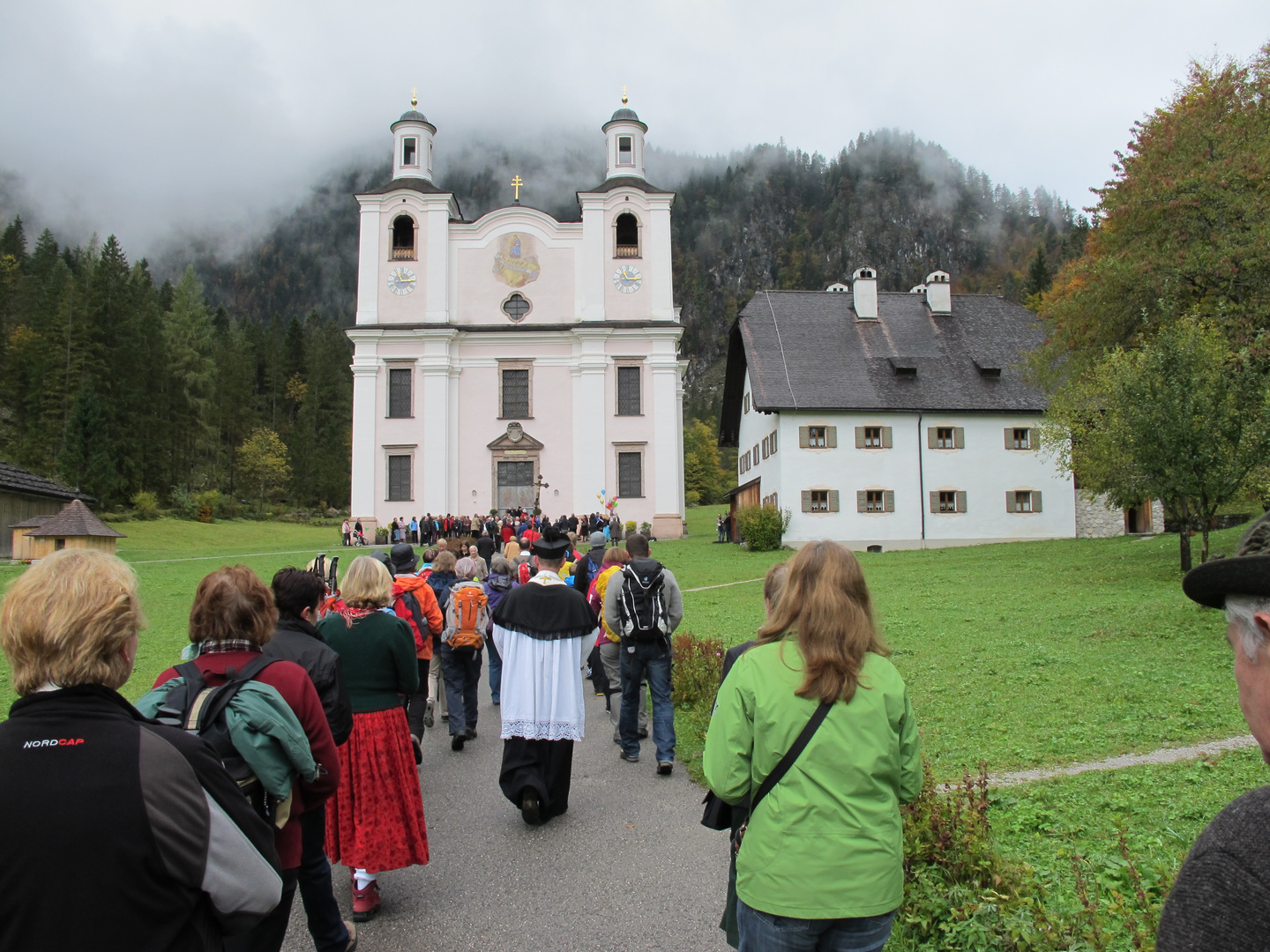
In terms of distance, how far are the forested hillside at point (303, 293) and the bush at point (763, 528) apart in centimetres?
3576

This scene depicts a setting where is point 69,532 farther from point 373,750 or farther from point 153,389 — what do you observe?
point 153,389

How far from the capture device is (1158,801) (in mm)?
5586

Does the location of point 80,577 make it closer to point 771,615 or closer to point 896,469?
point 771,615

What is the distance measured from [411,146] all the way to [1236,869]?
5212 centimetres

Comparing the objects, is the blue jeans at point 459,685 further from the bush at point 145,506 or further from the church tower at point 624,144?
the bush at point 145,506

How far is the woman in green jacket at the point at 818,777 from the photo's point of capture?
9.18 ft

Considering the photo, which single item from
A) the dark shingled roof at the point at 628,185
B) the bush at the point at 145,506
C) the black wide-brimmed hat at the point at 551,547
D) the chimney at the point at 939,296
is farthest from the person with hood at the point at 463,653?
the bush at the point at 145,506

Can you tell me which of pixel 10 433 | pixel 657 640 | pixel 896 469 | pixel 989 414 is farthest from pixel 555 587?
pixel 10 433

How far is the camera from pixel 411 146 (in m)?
48.3

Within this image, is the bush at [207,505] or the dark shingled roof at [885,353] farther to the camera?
the bush at [207,505]

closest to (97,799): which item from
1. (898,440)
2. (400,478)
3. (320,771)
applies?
(320,771)

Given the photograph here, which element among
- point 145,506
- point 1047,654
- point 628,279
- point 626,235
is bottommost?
point 1047,654

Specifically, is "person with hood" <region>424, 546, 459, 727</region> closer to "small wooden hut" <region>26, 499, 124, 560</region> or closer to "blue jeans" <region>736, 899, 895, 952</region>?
"blue jeans" <region>736, 899, 895, 952</region>

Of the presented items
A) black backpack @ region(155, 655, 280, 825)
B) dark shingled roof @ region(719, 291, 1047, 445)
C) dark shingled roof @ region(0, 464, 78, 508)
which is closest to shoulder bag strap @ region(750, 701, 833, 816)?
black backpack @ region(155, 655, 280, 825)
